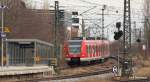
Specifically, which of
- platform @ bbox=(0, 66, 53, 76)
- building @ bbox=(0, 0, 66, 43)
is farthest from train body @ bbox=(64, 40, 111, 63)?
building @ bbox=(0, 0, 66, 43)

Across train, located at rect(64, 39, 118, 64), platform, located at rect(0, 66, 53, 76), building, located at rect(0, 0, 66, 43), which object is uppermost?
building, located at rect(0, 0, 66, 43)

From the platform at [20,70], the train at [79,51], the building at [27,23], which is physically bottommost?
the platform at [20,70]

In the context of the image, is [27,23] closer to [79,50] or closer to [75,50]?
[75,50]

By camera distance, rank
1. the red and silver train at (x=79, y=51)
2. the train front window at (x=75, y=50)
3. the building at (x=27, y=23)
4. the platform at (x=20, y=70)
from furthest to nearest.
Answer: the building at (x=27, y=23), the train front window at (x=75, y=50), the red and silver train at (x=79, y=51), the platform at (x=20, y=70)

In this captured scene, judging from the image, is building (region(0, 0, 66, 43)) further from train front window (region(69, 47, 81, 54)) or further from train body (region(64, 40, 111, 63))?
train front window (region(69, 47, 81, 54))

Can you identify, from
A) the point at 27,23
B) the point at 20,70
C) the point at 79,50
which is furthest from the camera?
the point at 27,23

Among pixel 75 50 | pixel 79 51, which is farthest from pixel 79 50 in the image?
pixel 75 50

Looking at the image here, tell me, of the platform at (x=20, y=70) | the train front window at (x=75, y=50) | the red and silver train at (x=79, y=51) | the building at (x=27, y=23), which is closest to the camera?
the platform at (x=20, y=70)

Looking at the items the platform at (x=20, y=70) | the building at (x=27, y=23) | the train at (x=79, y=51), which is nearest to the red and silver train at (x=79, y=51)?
the train at (x=79, y=51)

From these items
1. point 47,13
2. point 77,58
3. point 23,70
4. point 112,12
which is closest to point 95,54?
point 77,58

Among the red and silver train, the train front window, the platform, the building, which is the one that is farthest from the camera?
the building

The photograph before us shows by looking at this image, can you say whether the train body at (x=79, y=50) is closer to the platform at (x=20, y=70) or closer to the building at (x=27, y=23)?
the platform at (x=20, y=70)

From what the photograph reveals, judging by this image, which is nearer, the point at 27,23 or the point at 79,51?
the point at 79,51

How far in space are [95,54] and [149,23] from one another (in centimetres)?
3057
